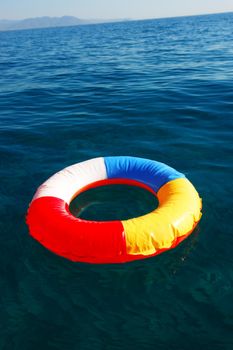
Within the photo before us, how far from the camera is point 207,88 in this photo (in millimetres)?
12078

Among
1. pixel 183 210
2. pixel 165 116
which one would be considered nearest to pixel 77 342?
pixel 183 210

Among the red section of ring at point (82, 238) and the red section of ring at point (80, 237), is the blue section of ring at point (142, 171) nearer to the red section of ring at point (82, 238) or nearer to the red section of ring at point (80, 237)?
the red section of ring at point (82, 238)

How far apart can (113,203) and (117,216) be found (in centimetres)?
39

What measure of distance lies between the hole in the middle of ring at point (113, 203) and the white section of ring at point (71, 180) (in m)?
0.43

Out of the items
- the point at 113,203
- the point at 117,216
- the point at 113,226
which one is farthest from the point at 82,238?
the point at 113,203

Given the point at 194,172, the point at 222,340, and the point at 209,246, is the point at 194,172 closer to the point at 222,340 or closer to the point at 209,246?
the point at 209,246

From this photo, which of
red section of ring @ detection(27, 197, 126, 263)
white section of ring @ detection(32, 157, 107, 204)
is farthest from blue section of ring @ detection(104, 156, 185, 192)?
red section of ring @ detection(27, 197, 126, 263)

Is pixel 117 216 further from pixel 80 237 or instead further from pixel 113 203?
pixel 80 237

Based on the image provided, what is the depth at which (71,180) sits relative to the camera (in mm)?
5309

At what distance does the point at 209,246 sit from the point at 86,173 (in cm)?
245

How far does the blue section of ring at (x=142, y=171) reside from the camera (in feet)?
17.3

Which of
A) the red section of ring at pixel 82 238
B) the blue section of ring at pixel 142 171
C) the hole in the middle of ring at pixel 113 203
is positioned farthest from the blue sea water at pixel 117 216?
the blue section of ring at pixel 142 171

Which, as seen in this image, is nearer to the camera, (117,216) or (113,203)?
(117,216)

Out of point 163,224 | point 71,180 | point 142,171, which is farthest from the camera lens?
point 142,171
